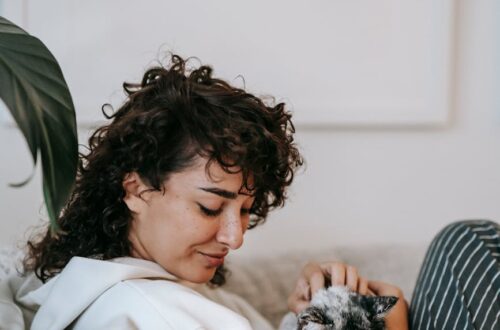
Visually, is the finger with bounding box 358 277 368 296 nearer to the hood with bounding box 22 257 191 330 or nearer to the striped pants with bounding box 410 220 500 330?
the striped pants with bounding box 410 220 500 330

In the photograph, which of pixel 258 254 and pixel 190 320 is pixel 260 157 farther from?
pixel 258 254

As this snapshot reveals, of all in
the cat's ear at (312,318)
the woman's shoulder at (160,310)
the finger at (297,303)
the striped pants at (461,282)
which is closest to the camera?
the woman's shoulder at (160,310)

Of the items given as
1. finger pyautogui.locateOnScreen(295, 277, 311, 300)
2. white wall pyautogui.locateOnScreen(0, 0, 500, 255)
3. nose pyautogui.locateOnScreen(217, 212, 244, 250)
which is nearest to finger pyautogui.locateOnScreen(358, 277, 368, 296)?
finger pyautogui.locateOnScreen(295, 277, 311, 300)

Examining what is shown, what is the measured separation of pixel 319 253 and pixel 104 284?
3.13 ft

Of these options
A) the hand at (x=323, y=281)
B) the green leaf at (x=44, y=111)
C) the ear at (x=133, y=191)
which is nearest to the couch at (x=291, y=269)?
the hand at (x=323, y=281)

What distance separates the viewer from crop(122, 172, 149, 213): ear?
129 centimetres

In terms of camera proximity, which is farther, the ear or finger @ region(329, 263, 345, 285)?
finger @ region(329, 263, 345, 285)

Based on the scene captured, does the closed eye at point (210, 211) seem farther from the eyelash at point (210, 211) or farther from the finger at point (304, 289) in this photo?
the finger at point (304, 289)

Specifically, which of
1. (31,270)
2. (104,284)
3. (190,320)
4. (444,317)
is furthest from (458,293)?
(31,270)

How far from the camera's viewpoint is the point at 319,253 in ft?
6.50

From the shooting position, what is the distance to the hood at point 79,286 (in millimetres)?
1154

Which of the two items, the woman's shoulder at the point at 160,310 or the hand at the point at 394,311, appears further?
the hand at the point at 394,311

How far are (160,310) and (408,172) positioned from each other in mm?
1316

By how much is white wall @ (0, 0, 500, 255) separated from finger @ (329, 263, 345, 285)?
63cm
